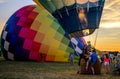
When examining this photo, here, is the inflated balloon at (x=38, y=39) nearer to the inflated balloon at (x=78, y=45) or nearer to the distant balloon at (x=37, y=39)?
the distant balloon at (x=37, y=39)

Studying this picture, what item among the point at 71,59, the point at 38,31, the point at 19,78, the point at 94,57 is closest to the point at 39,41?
the point at 38,31

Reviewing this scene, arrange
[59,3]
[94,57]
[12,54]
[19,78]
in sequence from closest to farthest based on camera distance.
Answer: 1. [19,78]
2. [94,57]
3. [59,3]
4. [12,54]

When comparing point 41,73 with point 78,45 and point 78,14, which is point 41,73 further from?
point 78,45

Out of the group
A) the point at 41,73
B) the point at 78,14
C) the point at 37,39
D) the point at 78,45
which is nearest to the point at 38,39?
the point at 37,39

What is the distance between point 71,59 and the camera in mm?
23922

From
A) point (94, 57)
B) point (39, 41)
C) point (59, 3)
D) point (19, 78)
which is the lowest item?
point (19, 78)

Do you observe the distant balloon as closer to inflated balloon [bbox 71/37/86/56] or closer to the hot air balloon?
inflated balloon [bbox 71/37/86/56]

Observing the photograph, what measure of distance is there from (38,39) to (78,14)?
10.9 ft

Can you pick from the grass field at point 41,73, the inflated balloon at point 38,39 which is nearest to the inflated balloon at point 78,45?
the inflated balloon at point 38,39

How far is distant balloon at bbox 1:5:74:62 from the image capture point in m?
23.9

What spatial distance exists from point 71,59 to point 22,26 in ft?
14.3

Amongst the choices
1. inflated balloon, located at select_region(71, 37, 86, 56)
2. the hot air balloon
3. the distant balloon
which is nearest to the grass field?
the distant balloon

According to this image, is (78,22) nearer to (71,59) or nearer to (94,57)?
(71,59)

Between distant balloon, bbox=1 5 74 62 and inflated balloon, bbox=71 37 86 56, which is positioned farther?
inflated balloon, bbox=71 37 86 56
